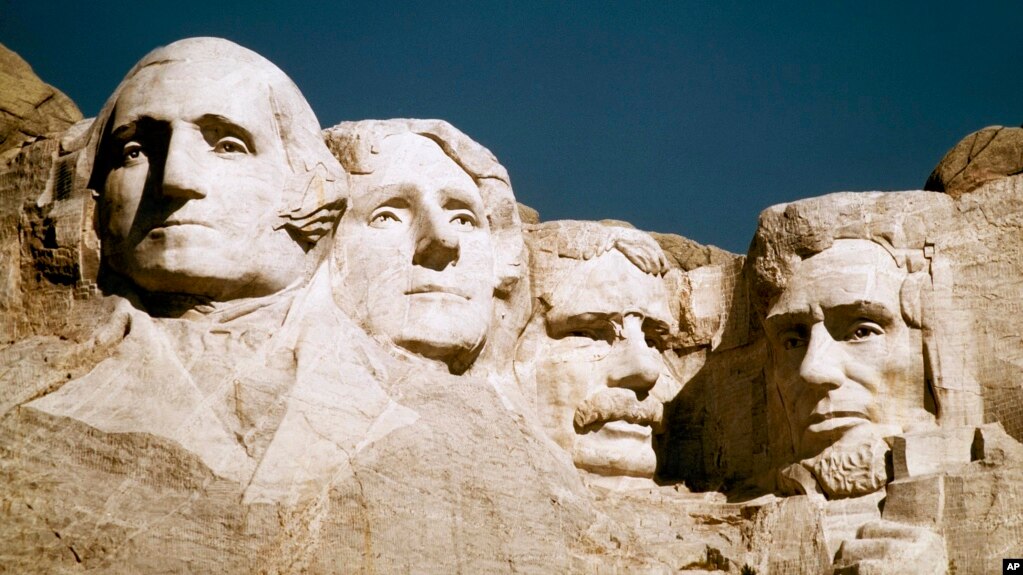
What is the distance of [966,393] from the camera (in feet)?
48.5

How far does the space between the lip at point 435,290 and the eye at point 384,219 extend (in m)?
0.51

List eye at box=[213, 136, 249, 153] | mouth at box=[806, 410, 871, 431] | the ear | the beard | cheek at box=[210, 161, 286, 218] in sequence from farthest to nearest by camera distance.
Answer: mouth at box=[806, 410, 871, 431] < the beard < the ear < eye at box=[213, 136, 249, 153] < cheek at box=[210, 161, 286, 218]

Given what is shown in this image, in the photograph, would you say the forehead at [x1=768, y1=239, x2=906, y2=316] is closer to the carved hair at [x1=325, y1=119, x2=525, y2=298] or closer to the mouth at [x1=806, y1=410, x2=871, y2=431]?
the mouth at [x1=806, y1=410, x2=871, y2=431]

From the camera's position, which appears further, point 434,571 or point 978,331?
point 978,331

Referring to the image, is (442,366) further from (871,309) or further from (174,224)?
(871,309)

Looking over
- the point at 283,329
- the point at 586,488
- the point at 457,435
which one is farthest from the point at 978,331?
the point at 283,329

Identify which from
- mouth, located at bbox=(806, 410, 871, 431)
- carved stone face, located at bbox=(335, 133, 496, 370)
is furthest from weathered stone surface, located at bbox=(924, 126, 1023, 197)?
carved stone face, located at bbox=(335, 133, 496, 370)

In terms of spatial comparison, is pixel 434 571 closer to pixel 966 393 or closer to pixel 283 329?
pixel 283 329

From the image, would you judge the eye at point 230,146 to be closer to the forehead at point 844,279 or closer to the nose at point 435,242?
the nose at point 435,242

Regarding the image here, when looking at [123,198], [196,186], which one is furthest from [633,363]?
[123,198]

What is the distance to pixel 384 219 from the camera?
15.0 m

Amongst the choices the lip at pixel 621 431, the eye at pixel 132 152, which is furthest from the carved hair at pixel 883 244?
the eye at pixel 132 152

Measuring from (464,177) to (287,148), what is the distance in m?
1.59

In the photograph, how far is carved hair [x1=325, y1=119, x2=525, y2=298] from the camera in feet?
49.6
